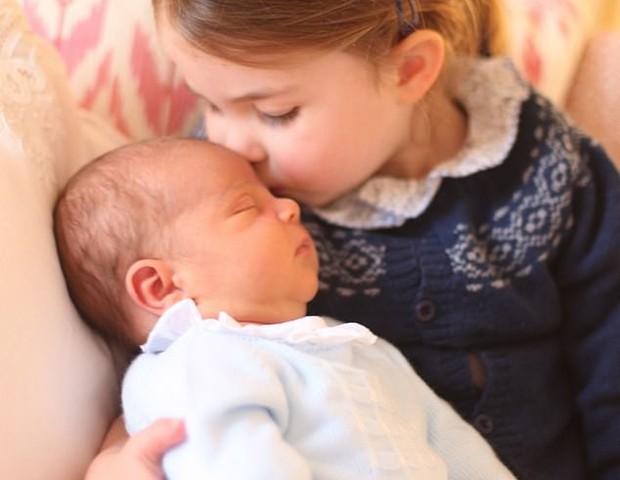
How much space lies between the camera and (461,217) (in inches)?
41.1

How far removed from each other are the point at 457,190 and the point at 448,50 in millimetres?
170

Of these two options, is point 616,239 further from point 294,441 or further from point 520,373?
point 294,441

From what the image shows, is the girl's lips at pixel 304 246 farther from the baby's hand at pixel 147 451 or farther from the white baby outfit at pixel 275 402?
the baby's hand at pixel 147 451

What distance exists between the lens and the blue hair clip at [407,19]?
0.95m

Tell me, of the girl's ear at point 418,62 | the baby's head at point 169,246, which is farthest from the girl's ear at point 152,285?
the girl's ear at point 418,62

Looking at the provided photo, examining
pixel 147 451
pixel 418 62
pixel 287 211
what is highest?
pixel 418 62

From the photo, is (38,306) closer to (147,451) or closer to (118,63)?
(147,451)

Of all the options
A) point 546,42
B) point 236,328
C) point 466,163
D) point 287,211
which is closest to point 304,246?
point 287,211

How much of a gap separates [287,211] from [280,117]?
11 cm

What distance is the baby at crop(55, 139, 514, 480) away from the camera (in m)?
0.75

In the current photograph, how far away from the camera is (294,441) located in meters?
0.79

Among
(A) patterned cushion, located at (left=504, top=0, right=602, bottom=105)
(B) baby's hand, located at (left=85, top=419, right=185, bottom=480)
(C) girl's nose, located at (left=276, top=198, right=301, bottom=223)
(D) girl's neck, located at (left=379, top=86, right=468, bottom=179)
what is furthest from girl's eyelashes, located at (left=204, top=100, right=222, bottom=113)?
(A) patterned cushion, located at (left=504, top=0, right=602, bottom=105)

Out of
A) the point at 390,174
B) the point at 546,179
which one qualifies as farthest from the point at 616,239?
the point at 390,174

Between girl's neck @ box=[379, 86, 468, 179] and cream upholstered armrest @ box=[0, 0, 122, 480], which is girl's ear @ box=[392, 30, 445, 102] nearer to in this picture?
girl's neck @ box=[379, 86, 468, 179]
